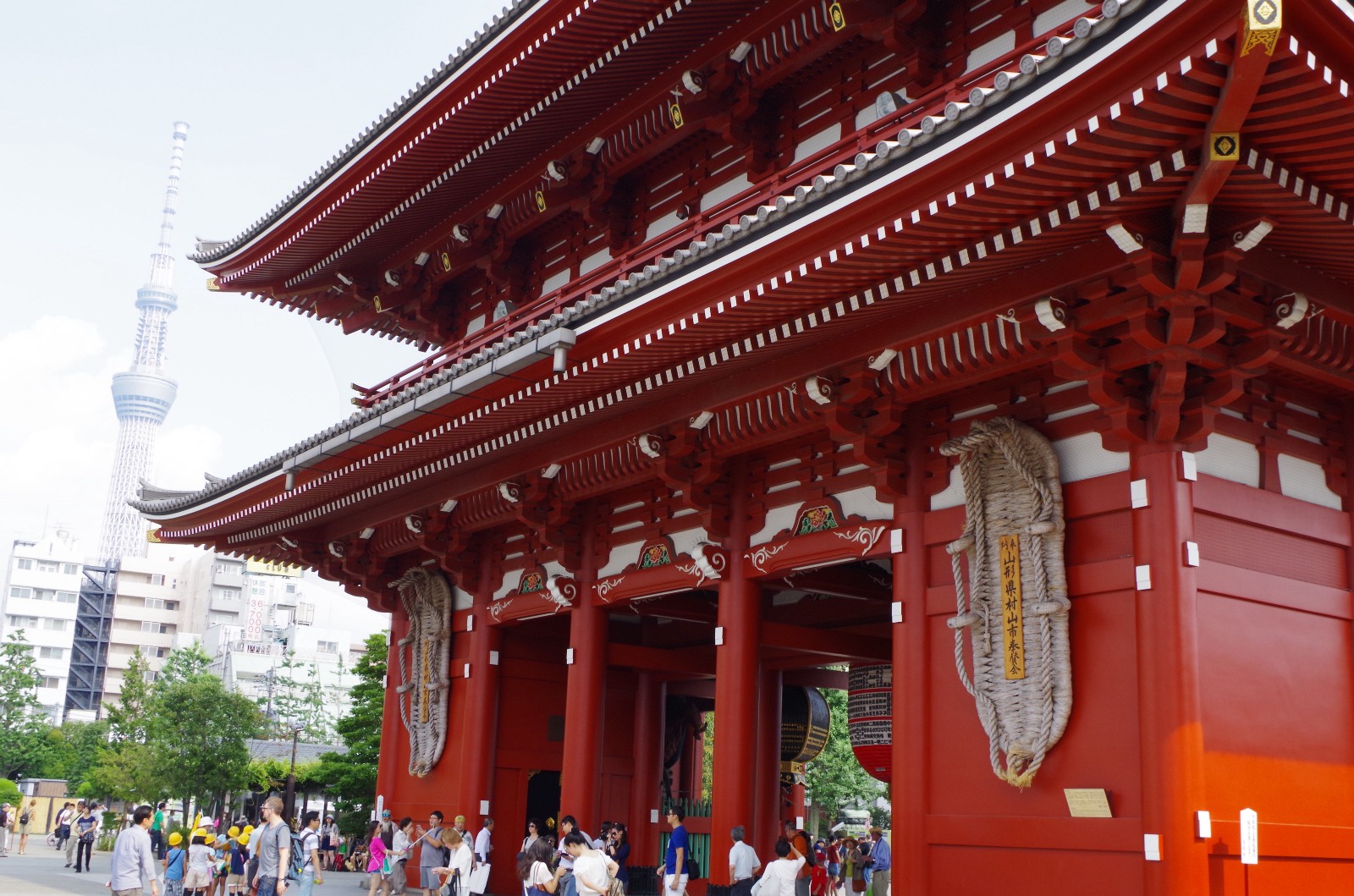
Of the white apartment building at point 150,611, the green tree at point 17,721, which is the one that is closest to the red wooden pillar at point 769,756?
the green tree at point 17,721

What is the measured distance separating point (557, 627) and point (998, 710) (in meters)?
10.8

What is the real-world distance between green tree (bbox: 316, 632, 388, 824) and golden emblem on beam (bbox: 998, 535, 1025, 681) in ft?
84.0

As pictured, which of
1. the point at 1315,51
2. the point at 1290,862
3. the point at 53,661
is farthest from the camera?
the point at 53,661

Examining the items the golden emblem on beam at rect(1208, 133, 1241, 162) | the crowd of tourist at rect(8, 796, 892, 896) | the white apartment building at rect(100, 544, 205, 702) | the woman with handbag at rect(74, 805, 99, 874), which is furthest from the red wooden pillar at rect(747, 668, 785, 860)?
the white apartment building at rect(100, 544, 205, 702)

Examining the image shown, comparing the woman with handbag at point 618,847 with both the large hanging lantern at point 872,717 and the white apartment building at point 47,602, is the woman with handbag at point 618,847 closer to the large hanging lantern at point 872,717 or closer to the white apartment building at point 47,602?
the large hanging lantern at point 872,717

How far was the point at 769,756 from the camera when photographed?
19984mm

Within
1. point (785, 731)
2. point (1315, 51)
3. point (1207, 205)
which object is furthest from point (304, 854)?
point (1315, 51)

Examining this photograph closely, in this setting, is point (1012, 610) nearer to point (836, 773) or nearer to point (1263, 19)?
point (1263, 19)

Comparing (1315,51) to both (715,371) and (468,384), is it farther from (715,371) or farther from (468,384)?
(468,384)

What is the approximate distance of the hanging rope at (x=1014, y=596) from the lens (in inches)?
440

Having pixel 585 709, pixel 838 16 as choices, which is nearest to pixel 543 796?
pixel 585 709

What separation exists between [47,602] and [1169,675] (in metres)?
118

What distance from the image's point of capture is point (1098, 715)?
10844 mm

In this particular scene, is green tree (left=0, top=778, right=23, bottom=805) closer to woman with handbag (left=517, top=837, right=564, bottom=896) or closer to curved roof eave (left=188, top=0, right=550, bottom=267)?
curved roof eave (left=188, top=0, right=550, bottom=267)
